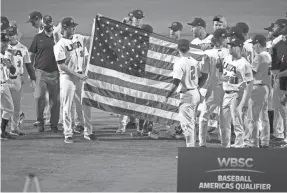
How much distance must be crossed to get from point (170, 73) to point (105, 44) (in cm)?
147

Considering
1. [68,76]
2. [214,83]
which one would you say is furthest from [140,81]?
[214,83]

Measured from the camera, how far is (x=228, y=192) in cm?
856

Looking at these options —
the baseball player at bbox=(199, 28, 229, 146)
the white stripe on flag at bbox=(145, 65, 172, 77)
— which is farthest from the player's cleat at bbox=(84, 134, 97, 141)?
the baseball player at bbox=(199, 28, 229, 146)

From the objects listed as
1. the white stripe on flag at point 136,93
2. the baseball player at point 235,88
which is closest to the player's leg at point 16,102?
the white stripe on flag at point 136,93

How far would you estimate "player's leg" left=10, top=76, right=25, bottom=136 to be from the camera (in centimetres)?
1353

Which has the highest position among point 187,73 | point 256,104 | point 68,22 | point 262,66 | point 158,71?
point 68,22

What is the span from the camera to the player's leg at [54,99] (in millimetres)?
14141

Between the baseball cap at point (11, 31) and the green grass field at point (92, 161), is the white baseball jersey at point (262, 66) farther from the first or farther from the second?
the baseball cap at point (11, 31)

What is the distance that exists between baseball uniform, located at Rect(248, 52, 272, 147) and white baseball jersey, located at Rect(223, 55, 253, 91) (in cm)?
60

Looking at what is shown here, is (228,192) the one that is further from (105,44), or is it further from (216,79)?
(105,44)

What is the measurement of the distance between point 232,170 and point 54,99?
258 inches

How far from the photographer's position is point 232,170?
8.56m

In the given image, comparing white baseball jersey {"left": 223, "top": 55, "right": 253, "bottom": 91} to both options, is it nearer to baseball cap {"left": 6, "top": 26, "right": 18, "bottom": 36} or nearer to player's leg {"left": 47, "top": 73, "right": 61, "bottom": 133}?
player's leg {"left": 47, "top": 73, "right": 61, "bottom": 133}

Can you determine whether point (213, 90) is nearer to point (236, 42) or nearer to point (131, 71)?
point (236, 42)
